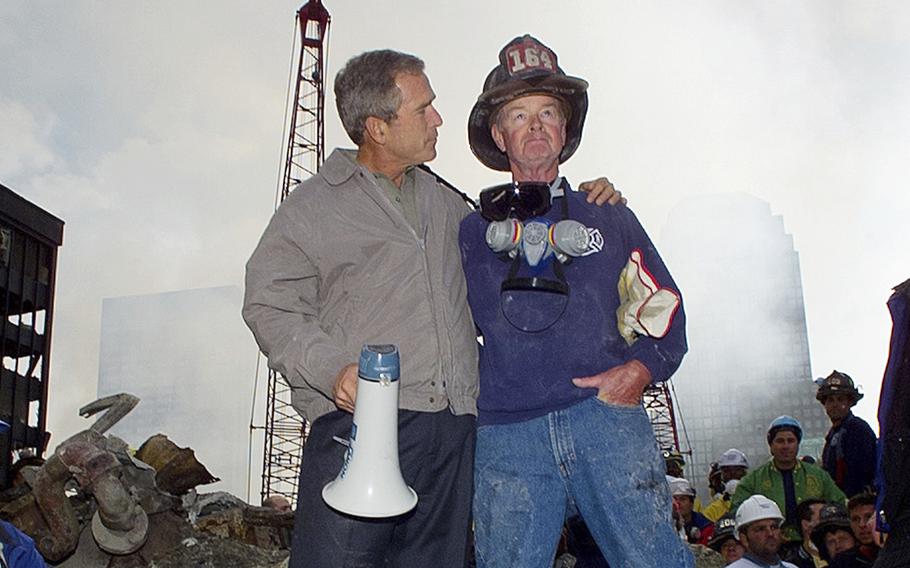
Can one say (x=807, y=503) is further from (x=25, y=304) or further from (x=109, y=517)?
(x=25, y=304)

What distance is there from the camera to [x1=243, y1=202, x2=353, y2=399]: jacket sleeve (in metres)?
2.39

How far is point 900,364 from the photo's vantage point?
295cm

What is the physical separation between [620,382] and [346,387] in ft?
2.36

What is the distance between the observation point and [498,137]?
2.95 m

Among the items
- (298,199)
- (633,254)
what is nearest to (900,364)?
(633,254)

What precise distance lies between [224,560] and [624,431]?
5403 millimetres

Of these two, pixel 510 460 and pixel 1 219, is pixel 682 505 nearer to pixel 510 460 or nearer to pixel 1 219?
pixel 510 460

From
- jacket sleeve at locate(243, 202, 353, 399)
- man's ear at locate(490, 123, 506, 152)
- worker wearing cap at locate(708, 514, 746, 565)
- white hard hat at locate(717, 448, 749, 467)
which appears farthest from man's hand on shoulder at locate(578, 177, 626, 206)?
white hard hat at locate(717, 448, 749, 467)

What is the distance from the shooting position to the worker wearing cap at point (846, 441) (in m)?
6.60

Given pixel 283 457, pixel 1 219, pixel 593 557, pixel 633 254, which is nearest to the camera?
pixel 633 254

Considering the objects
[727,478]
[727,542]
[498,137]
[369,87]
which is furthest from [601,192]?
[727,478]

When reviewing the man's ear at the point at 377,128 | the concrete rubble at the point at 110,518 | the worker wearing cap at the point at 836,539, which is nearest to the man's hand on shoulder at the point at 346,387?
the man's ear at the point at 377,128

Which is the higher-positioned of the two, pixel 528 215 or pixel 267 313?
pixel 528 215

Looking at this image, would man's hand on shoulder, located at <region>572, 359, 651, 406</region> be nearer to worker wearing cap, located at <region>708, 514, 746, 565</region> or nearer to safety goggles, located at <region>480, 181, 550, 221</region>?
safety goggles, located at <region>480, 181, 550, 221</region>
